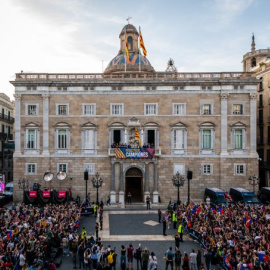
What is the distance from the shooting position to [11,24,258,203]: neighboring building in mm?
37938

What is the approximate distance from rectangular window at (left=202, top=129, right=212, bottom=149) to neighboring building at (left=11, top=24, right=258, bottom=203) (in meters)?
Result: 0.13

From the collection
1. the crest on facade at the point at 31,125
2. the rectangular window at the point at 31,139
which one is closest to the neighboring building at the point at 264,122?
the crest on facade at the point at 31,125

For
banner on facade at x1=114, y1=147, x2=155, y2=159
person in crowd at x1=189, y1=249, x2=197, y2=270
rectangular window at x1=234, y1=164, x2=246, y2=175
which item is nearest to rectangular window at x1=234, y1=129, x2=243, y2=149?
rectangular window at x1=234, y1=164, x2=246, y2=175

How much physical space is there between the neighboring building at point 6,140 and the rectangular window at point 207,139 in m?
32.9

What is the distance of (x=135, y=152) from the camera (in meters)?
37.2

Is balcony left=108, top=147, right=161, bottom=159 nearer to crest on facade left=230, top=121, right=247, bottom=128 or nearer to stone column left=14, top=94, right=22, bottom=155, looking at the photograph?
crest on facade left=230, top=121, right=247, bottom=128

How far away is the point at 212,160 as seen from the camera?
38125mm

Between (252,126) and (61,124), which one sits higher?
(61,124)

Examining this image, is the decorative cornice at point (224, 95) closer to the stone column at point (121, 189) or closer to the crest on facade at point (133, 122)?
the crest on facade at point (133, 122)

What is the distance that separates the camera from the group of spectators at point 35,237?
16078 mm

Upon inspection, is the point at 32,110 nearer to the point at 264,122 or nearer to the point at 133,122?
the point at 133,122

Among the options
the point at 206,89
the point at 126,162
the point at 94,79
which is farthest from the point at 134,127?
the point at 206,89

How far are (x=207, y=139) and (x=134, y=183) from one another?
1108cm

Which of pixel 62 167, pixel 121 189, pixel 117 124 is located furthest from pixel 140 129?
pixel 62 167
